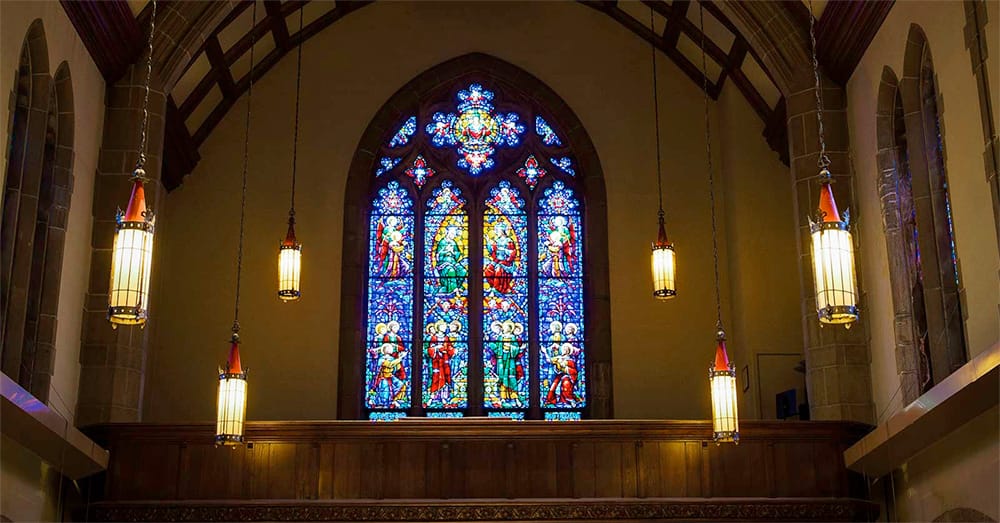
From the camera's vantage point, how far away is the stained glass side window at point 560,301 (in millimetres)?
17375

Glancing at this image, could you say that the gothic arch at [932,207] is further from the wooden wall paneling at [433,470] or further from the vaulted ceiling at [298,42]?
the wooden wall paneling at [433,470]

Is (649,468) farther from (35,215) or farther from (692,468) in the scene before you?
(35,215)

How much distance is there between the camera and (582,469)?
13.7m

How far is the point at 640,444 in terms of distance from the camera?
13859 millimetres

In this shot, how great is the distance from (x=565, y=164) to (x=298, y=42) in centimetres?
409

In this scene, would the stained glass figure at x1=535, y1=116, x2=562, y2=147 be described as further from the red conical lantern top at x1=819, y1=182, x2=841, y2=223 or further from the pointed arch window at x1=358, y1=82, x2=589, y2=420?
the red conical lantern top at x1=819, y1=182, x2=841, y2=223

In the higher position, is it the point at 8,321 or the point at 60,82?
the point at 60,82

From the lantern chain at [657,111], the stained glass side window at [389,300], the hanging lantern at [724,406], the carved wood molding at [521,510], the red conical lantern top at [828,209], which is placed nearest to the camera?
the red conical lantern top at [828,209]

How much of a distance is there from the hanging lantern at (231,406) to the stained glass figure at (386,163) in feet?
19.0

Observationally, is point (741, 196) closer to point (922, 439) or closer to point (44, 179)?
point (922, 439)

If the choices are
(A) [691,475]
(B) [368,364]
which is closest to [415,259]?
(B) [368,364]

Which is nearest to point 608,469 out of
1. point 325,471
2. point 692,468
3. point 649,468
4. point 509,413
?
point 649,468

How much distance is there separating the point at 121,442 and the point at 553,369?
6.05 meters

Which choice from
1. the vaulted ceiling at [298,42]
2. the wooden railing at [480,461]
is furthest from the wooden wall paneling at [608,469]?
the vaulted ceiling at [298,42]
